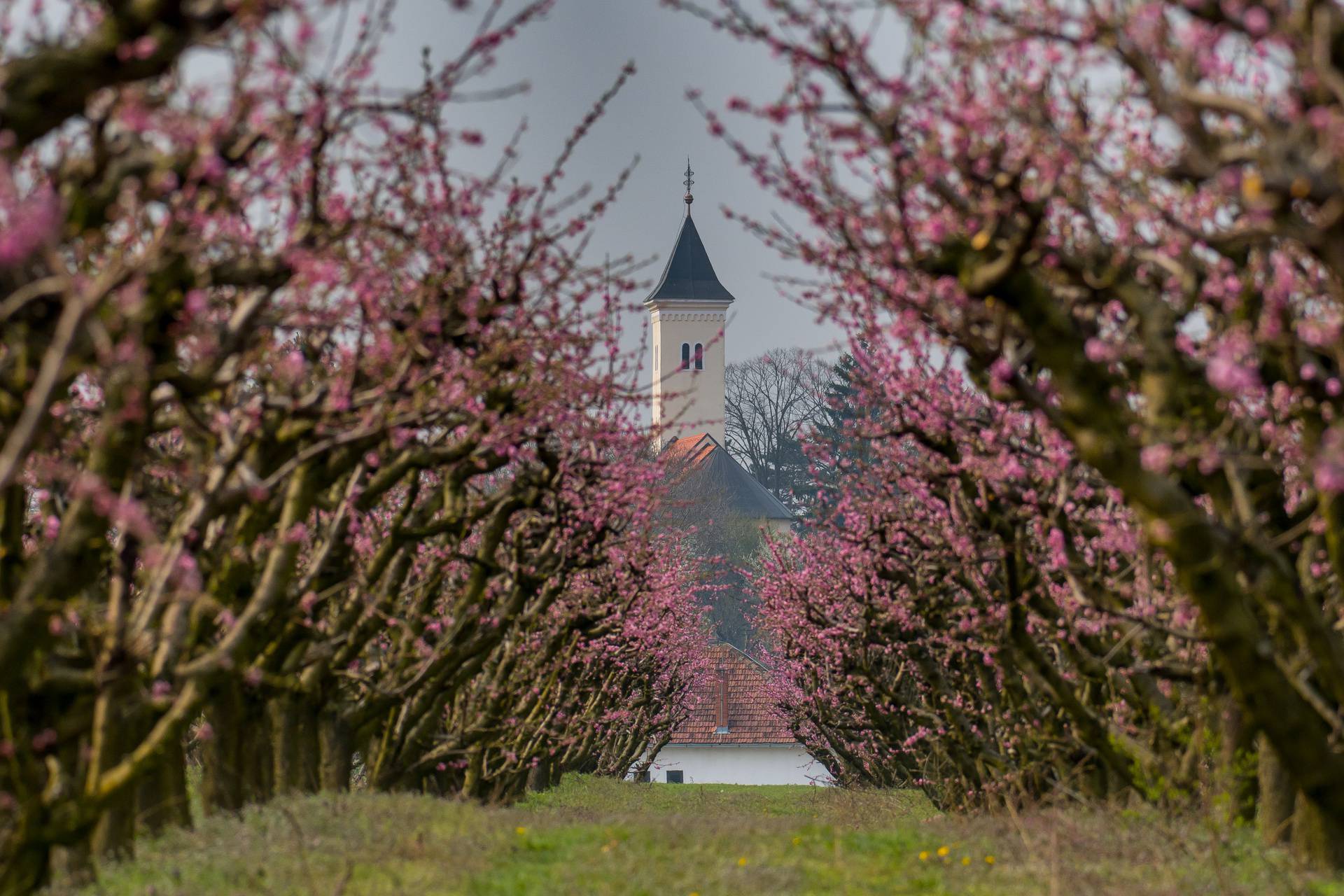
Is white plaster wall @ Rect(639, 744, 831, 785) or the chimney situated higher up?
the chimney

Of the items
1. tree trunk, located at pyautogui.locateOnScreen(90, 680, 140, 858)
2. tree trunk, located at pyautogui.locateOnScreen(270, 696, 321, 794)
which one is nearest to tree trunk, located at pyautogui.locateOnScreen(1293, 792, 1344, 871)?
tree trunk, located at pyautogui.locateOnScreen(90, 680, 140, 858)

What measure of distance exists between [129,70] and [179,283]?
1.58m

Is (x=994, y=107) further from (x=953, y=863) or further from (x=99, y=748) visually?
(x=953, y=863)

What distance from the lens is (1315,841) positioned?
29.4ft

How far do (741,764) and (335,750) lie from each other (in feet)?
155

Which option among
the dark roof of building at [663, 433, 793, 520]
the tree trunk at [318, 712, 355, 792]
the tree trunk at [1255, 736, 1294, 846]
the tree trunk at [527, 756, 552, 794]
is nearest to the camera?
A: the tree trunk at [1255, 736, 1294, 846]

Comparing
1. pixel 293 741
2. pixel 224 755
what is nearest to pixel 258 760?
pixel 293 741

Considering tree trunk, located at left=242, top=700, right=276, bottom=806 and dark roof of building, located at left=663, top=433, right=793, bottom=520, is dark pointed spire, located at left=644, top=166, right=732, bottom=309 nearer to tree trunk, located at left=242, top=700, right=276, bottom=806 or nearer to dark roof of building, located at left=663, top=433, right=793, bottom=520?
dark roof of building, located at left=663, top=433, right=793, bottom=520

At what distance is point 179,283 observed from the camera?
636 cm

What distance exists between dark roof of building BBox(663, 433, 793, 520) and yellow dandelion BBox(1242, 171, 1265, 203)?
222 feet

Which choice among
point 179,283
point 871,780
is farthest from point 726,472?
point 179,283

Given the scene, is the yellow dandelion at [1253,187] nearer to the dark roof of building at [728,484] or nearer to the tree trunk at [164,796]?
the tree trunk at [164,796]

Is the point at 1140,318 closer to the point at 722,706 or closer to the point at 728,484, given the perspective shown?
the point at 722,706

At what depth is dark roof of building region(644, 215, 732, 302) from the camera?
10138 cm
